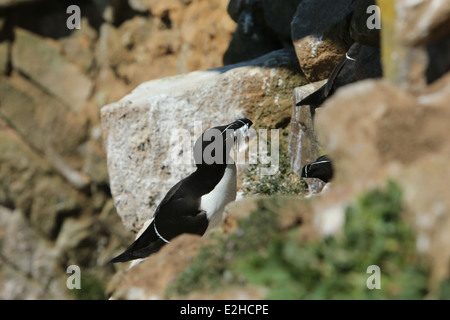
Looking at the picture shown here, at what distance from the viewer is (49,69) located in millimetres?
11914

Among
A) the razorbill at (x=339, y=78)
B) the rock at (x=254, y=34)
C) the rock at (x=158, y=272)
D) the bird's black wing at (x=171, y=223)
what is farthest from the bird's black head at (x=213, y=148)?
the rock at (x=254, y=34)

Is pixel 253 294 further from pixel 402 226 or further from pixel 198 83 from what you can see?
pixel 198 83

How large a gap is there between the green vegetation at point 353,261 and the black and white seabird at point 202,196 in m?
2.07

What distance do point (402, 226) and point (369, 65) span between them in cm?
309

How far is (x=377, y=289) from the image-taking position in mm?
2535

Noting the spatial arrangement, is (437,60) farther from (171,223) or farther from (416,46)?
(171,223)

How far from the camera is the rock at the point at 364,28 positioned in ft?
16.5

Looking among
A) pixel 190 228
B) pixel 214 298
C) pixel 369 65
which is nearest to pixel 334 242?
pixel 214 298

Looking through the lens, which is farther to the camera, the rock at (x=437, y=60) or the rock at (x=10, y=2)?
the rock at (x=10, y=2)

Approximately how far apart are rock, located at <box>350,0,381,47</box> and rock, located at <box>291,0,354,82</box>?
2.90 ft

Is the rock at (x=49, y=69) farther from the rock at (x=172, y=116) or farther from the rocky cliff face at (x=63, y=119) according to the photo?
the rock at (x=172, y=116)

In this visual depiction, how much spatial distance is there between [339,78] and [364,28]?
2.67 ft

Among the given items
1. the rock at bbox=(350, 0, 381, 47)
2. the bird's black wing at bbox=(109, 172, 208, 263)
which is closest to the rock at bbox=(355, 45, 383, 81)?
the rock at bbox=(350, 0, 381, 47)

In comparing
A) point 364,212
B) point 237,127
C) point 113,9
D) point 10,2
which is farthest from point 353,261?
point 10,2
